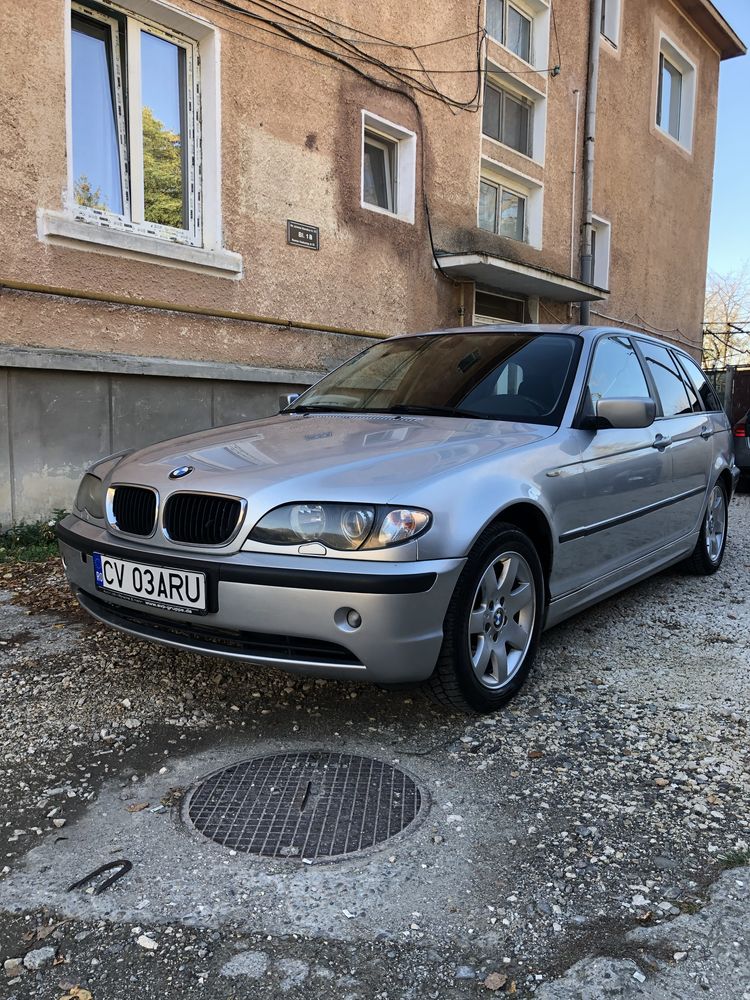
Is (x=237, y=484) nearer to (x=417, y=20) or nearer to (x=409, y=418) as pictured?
(x=409, y=418)

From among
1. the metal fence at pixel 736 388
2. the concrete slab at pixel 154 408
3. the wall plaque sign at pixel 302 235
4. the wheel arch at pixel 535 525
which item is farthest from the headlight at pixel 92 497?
the metal fence at pixel 736 388

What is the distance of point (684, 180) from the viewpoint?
16438 mm

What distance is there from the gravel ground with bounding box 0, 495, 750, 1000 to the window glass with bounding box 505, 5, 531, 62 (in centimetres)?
1109

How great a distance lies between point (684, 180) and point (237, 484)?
55.2 feet

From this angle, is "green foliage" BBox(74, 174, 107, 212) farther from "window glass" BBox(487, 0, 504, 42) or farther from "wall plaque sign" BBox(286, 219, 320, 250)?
"window glass" BBox(487, 0, 504, 42)

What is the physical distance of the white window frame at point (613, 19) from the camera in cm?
1363

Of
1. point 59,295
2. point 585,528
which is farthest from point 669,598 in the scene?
point 59,295

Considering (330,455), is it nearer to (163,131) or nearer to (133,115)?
(133,115)

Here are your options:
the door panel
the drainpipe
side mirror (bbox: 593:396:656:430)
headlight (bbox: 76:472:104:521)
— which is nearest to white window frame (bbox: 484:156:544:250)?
the drainpipe

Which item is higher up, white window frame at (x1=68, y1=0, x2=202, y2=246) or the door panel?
white window frame at (x1=68, y1=0, x2=202, y2=246)

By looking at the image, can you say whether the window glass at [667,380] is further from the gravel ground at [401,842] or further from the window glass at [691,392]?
the gravel ground at [401,842]

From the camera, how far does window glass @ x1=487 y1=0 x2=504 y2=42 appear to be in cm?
1097

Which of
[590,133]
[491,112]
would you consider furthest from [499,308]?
[590,133]

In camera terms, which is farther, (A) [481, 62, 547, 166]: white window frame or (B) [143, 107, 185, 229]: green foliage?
(A) [481, 62, 547, 166]: white window frame
